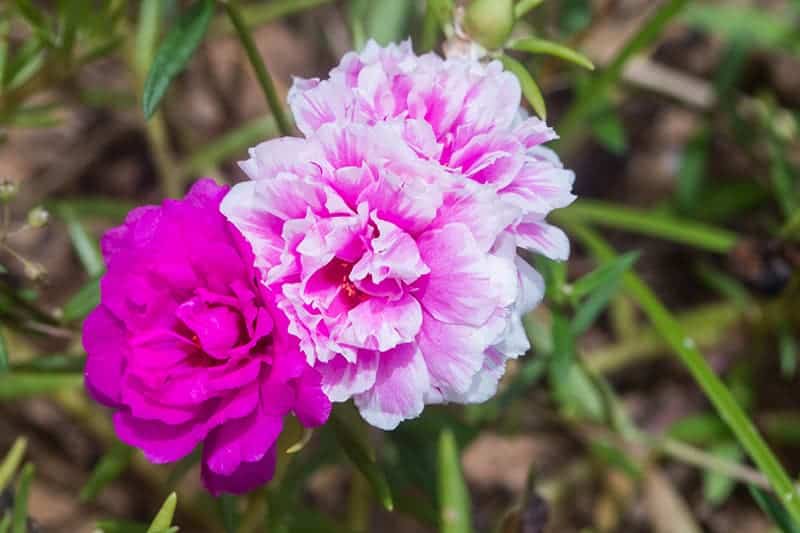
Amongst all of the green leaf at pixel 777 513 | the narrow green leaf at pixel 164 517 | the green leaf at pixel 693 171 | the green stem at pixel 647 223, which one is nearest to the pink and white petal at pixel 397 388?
the narrow green leaf at pixel 164 517

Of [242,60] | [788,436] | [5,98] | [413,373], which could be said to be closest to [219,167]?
[242,60]

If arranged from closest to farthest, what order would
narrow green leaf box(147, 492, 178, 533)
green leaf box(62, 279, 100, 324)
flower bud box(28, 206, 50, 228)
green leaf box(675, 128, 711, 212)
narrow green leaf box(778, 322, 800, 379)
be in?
narrow green leaf box(147, 492, 178, 533), flower bud box(28, 206, 50, 228), green leaf box(62, 279, 100, 324), narrow green leaf box(778, 322, 800, 379), green leaf box(675, 128, 711, 212)

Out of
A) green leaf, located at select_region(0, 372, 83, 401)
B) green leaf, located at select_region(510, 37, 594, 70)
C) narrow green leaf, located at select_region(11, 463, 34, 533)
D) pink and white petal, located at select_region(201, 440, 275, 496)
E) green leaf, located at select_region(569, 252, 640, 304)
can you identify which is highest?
green leaf, located at select_region(510, 37, 594, 70)

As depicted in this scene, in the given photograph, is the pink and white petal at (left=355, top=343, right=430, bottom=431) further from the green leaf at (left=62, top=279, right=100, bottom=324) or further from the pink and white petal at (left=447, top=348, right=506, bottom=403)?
the green leaf at (left=62, top=279, right=100, bottom=324)

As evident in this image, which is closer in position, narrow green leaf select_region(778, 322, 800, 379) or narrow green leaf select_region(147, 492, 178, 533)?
narrow green leaf select_region(147, 492, 178, 533)

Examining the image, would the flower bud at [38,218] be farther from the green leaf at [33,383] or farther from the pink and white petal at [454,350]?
the pink and white petal at [454,350]

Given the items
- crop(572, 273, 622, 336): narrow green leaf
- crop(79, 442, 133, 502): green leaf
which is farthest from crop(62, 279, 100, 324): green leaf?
crop(572, 273, 622, 336): narrow green leaf

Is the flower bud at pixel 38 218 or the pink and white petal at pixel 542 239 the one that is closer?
the pink and white petal at pixel 542 239

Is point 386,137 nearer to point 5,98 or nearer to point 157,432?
point 157,432
